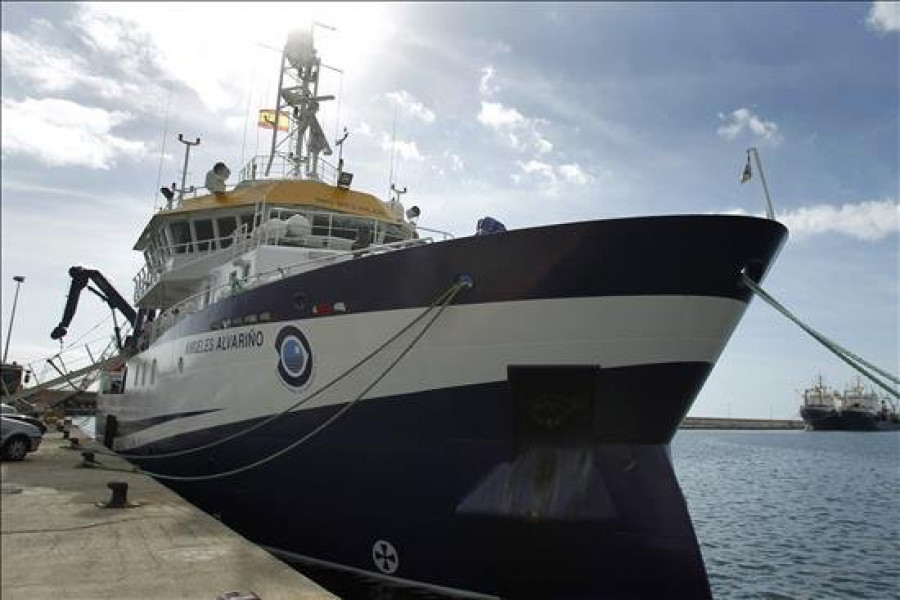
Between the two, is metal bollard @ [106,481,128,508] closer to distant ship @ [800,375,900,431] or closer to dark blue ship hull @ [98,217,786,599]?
dark blue ship hull @ [98,217,786,599]

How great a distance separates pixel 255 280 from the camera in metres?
11.2

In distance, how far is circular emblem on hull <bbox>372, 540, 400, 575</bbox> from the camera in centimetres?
809

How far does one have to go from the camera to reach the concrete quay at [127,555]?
5086 millimetres

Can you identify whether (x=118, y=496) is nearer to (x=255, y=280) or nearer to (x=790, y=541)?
(x=255, y=280)

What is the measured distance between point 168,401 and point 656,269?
958cm

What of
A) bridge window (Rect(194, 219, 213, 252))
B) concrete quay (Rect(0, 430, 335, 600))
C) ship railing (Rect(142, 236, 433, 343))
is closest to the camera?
concrete quay (Rect(0, 430, 335, 600))

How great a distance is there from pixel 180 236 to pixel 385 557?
10.6 m

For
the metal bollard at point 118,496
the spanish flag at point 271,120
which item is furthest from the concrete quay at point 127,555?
the spanish flag at point 271,120

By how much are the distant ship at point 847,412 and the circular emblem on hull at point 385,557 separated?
12652 centimetres

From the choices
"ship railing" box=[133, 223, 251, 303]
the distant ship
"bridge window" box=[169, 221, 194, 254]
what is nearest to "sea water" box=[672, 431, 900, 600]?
"ship railing" box=[133, 223, 251, 303]

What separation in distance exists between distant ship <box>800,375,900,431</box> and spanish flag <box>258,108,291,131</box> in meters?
121

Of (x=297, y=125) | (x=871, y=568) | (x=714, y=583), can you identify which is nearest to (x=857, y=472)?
(x=871, y=568)

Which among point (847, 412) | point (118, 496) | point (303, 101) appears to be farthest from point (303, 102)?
point (847, 412)

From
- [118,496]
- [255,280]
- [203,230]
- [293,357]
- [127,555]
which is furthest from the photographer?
[203,230]
